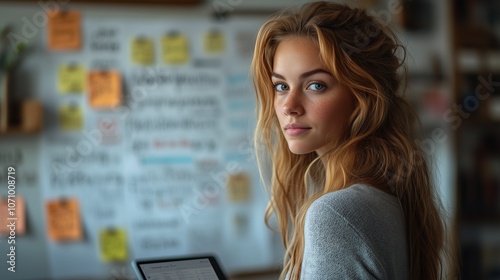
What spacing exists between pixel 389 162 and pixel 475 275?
2.15m

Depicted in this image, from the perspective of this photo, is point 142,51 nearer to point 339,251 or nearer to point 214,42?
point 214,42

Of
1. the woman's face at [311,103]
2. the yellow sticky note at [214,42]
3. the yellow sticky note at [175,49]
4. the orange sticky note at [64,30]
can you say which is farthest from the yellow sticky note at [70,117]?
the woman's face at [311,103]

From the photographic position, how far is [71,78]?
2348 mm

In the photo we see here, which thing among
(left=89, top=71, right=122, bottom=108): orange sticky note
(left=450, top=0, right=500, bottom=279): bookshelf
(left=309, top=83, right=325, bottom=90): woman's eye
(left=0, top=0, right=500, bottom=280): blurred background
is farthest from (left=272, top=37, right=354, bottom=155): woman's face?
(left=450, top=0, right=500, bottom=279): bookshelf

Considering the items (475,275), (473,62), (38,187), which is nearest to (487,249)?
(475,275)

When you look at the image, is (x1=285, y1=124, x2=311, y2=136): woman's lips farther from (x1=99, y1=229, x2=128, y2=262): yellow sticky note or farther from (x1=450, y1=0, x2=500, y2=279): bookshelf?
(x1=450, y1=0, x2=500, y2=279): bookshelf

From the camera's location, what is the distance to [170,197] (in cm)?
247

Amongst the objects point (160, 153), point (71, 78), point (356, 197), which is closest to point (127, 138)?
point (160, 153)

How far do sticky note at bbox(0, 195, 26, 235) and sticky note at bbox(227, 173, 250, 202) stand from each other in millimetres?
720

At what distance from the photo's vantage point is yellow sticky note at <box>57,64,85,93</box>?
234cm

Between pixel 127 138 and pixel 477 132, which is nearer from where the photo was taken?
pixel 127 138

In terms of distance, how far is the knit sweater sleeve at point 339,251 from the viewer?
0.99 m

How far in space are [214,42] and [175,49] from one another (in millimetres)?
149

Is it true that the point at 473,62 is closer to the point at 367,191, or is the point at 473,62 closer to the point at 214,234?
the point at 214,234
